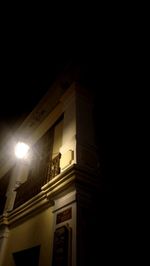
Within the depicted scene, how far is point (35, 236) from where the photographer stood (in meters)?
5.14

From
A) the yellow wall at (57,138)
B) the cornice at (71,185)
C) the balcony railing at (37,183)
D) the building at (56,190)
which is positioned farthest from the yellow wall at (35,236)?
the yellow wall at (57,138)

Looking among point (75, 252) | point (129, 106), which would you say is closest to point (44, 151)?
point (129, 106)

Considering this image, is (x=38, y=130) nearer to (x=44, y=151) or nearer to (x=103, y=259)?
(x=44, y=151)

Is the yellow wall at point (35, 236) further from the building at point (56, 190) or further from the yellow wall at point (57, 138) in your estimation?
the yellow wall at point (57, 138)

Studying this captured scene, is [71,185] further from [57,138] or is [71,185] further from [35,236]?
[57,138]

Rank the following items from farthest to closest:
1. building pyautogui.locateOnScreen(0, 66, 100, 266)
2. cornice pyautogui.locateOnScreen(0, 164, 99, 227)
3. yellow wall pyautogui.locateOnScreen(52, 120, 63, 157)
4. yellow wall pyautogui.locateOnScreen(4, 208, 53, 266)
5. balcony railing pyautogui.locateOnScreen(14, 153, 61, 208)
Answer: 1. yellow wall pyautogui.locateOnScreen(52, 120, 63, 157)
2. balcony railing pyautogui.locateOnScreen(14, 153, 61, 208)
3. yellow wall pyautogui.locateOnScreen(4, 208, 53, 266)
4. cornice pyautogui.locateOnScreen(0, 164, 99, 227)
5. building pyautogui.locateOnScreen(0, 66, 100, 266)

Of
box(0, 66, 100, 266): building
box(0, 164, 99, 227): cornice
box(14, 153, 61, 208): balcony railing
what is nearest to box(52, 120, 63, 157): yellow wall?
box(0, 66, 100, 266): building

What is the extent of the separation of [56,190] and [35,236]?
152 cm

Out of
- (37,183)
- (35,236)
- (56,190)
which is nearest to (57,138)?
(37,183)

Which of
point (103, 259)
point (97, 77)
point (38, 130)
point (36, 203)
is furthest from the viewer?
point (38, 130)

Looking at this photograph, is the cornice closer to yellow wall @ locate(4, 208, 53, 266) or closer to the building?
the building

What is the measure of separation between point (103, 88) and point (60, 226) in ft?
16.4

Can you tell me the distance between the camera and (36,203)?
555 cm

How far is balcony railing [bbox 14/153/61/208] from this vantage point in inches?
221
